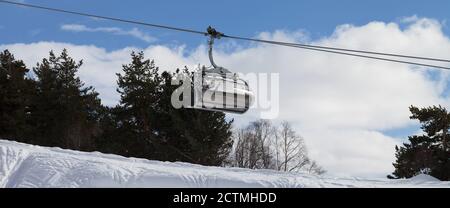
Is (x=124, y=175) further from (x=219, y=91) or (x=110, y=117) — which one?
(x=110, y=117)

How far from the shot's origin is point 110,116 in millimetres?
45500

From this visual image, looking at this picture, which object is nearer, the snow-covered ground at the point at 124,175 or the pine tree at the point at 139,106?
the snow-covered ground at the point at 124,175

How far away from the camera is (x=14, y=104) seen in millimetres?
42312

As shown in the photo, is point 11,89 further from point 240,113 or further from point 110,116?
point 240,113

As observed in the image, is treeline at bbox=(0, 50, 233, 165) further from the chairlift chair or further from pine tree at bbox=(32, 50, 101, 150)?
the chairlift chair

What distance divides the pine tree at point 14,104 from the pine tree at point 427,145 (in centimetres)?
2501

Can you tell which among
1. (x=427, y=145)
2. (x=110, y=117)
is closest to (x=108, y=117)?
(x=110, y=117)

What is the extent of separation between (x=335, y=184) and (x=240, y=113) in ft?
11.7

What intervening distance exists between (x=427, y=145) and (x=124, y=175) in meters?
29.9

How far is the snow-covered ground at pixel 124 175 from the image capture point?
15852 millimetres

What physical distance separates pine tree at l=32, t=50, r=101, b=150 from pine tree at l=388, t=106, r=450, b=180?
2136 centimetres

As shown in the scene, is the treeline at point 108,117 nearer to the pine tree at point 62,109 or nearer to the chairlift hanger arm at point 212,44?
the pine tree at point 62,109

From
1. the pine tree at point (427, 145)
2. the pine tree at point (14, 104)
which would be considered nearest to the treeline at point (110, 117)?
the pine tree at point (14, 104)
